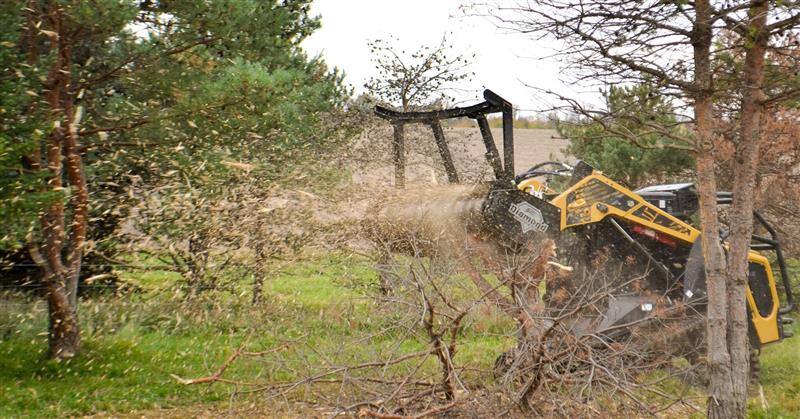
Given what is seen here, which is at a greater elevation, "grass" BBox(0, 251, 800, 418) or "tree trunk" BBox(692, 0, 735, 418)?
"tree trunk" BBox(692, 0, 735, 418)

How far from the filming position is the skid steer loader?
8.05 m

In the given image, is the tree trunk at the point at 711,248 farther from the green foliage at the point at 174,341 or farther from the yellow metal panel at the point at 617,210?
the yellow metal panel at the point at 617,210

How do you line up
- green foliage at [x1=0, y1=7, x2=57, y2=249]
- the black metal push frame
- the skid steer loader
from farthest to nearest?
the black metal push frame → the skid steer loader → green foliage at [x1=0, y1=7, x2=57, y2=249]

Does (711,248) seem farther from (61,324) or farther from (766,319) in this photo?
(61,324)

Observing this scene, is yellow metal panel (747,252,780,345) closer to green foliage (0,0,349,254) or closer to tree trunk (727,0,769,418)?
tree trunk (727,0,769,418)

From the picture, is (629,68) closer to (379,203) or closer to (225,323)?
(379,203)

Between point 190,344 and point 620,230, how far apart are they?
5222mm

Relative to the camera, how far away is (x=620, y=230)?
27.0 feet

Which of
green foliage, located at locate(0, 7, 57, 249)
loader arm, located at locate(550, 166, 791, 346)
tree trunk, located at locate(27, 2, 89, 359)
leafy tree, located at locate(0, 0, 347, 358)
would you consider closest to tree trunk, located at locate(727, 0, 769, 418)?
loader arm, located at locate(550, 166, 791, 346)

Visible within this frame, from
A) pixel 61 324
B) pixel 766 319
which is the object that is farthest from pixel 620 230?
pixel 61 324

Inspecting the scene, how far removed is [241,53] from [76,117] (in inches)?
80.5

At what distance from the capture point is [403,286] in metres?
5.99

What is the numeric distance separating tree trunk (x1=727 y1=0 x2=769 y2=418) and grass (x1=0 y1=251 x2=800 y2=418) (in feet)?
5.46

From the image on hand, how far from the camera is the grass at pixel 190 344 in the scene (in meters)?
7.24
